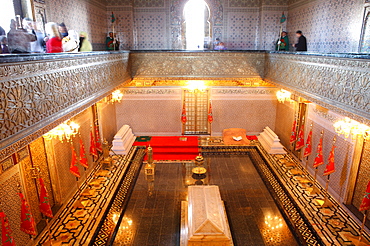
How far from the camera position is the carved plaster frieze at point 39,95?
2.50 metres

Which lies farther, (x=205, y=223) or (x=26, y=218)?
(x=205, y=223)

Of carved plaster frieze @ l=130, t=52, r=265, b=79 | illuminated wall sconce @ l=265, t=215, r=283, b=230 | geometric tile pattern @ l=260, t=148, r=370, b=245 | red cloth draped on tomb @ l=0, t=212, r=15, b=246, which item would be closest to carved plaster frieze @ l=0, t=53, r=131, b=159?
red cloth draped on tomb @ l=0, t=212, r=15, b=246

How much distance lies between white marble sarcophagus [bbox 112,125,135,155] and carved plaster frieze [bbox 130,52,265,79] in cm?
217

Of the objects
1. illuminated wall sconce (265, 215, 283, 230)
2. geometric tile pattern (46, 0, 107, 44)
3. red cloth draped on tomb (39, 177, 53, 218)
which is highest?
geometric tile pattern (46, 0, 107, 44)

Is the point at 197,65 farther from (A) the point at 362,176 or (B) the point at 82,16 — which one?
(A) the point at 362,176

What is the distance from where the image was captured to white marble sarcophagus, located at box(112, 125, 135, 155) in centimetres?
877

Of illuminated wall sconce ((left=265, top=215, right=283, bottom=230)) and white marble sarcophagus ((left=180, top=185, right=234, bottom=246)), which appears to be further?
illuminated wall sconce ((left=265, top=215, right=283, bottom=230))

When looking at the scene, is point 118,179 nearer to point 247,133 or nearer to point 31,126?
point 31,126

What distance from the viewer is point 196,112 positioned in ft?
34.5

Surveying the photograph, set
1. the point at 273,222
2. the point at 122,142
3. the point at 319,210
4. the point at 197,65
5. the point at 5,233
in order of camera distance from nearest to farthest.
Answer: the point at 5,233 < the point at 273,222 < the point at 319,210 < the point at 197,65 < the point at 122,142

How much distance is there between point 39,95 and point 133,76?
515 cm

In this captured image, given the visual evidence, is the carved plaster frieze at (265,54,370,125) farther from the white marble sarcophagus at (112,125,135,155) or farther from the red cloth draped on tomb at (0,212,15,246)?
the white marble sarcophagus at (112,125,135,155)

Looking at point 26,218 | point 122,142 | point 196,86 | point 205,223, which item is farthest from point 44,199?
point 196,86

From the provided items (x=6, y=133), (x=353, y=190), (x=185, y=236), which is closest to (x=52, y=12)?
(x=6, y=133)
